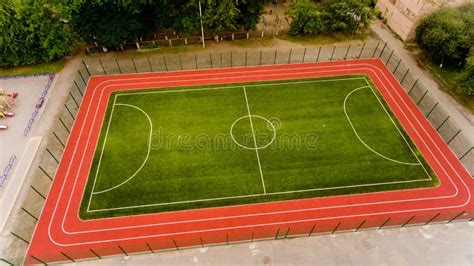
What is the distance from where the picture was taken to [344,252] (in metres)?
15.7

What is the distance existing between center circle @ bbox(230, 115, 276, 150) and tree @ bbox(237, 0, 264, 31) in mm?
10107

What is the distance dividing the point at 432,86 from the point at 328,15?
10.6 m

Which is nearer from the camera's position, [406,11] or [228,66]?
[228,66]

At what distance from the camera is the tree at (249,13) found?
86.3ft

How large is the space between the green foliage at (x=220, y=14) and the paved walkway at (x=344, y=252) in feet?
59.2

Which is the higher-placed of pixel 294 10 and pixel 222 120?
pixel 294 10

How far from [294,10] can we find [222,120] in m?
13.2

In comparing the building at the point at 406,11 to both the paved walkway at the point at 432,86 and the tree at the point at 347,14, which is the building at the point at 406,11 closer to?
the paved walkway at the point at 432,86

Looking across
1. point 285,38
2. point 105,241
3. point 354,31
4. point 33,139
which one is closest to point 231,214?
point 105,241

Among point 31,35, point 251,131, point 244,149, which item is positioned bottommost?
point 244,149

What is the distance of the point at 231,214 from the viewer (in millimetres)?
16922

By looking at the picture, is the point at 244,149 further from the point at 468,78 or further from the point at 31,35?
the point at 31,35

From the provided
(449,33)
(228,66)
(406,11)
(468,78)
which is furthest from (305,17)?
(468,78)

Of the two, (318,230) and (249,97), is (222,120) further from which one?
(318,230)
